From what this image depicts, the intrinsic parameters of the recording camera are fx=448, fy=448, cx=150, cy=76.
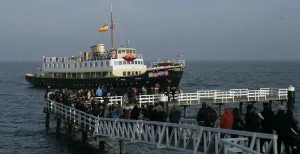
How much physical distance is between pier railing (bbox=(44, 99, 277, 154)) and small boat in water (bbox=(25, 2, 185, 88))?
26600mm

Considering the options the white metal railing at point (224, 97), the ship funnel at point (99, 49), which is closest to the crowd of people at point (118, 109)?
the white metal railing at point (224, 97)

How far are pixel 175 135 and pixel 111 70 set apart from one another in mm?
39021

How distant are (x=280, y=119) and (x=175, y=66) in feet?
134

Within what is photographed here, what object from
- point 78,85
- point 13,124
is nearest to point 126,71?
point 78,85

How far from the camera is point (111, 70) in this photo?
53.8 meters

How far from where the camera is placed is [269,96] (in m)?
36.3

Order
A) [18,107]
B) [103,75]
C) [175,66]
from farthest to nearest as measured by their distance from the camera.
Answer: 1. [103,75]
2. [175,66]
3. [18,107]

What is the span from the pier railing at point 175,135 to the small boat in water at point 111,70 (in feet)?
87.3

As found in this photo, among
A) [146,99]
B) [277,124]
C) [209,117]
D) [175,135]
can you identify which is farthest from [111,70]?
[277,124]

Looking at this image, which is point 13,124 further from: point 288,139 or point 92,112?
point 288,139

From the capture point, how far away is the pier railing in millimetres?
11492

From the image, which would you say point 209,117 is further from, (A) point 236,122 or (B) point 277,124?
(B) point 277,124

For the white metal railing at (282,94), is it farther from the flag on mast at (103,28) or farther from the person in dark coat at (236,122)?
the flag on mast at (103,28)

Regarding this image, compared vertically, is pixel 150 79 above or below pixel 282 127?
above
